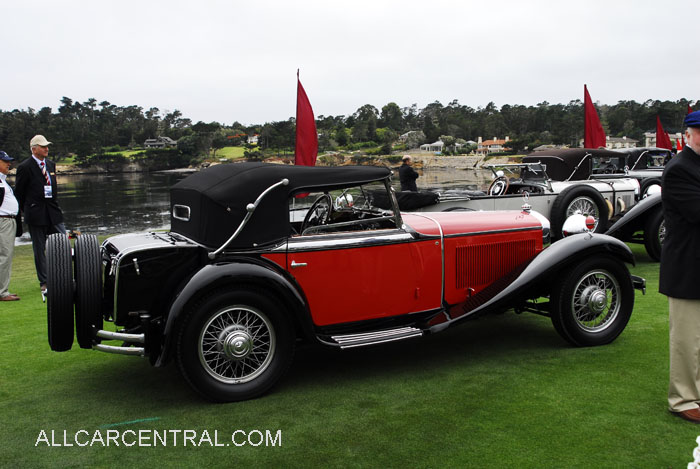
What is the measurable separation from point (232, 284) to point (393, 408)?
4.75ft

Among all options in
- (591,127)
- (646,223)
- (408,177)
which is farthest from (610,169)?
(408,177)

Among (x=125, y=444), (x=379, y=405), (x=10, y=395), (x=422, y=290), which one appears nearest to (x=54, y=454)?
(x=125, y=444)

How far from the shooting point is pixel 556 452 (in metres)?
3.16

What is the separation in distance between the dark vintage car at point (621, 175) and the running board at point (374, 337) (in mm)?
5081

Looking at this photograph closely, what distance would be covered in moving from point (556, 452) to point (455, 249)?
6.97 ft

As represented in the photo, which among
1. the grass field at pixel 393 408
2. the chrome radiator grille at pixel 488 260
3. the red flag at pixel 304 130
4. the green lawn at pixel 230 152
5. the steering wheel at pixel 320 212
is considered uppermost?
the green lawn at pixel 230 152

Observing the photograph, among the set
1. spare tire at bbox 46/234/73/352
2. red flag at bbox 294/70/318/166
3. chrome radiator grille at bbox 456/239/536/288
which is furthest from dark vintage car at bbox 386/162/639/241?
spare tire at bbox 46/234/73/352

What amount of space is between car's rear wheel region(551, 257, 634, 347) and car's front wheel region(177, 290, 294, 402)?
8.05 feet

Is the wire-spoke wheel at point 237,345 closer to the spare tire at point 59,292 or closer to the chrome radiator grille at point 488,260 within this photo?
the spare tire at point 59,292

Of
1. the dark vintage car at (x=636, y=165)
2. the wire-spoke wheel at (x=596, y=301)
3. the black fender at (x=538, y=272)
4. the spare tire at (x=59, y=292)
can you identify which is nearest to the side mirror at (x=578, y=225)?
the black fender at (x=538, y=272)

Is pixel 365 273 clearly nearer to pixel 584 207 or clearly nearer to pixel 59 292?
pixel 59 292

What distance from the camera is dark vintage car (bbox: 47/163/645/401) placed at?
3.91m

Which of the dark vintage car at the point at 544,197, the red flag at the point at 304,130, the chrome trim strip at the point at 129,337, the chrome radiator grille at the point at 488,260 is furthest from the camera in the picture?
the red flag at the point at 304,130

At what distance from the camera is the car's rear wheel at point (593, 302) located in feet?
16.0
